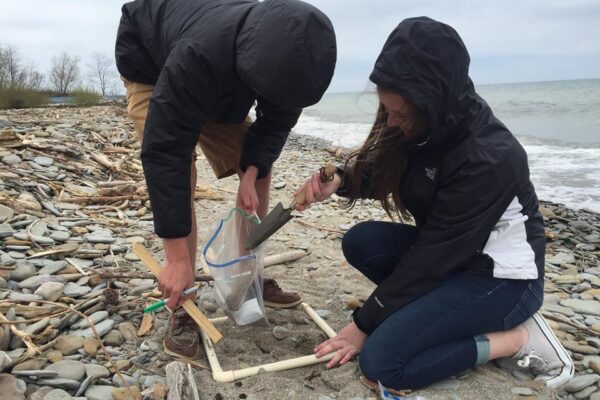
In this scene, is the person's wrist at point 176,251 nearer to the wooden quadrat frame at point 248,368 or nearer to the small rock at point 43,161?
the wooden quadrat frame at point 248,368

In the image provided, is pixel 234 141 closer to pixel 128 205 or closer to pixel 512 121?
pixel 128 205

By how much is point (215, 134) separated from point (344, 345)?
141 cm

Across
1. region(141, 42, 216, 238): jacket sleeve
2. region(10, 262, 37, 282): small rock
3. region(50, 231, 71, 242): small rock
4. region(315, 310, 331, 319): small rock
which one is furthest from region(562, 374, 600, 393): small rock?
region(50, 231, 71, 242): small rock

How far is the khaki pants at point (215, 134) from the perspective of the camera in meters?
2.75

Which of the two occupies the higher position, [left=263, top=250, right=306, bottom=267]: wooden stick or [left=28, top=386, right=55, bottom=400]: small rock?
[left=28, top=386, right=55, bottom=400]: small rock

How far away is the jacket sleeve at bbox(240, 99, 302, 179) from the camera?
277 cm

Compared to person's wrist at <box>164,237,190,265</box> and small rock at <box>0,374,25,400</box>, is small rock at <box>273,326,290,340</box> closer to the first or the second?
person's wrist at <box>164,237,190,265</box>

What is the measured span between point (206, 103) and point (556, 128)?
1715 centimetres

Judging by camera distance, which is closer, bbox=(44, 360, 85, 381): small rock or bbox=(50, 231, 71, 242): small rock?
bbox=(44, 360, 85, 381): small rock

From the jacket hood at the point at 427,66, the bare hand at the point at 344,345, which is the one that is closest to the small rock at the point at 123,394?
the bare hand at the point at 344,345

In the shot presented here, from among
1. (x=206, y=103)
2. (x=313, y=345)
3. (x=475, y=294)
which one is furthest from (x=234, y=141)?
(x=475, y=294)

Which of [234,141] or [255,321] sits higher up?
[234,141]

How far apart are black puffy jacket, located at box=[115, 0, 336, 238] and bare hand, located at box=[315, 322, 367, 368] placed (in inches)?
36.2

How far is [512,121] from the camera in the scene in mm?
19797
